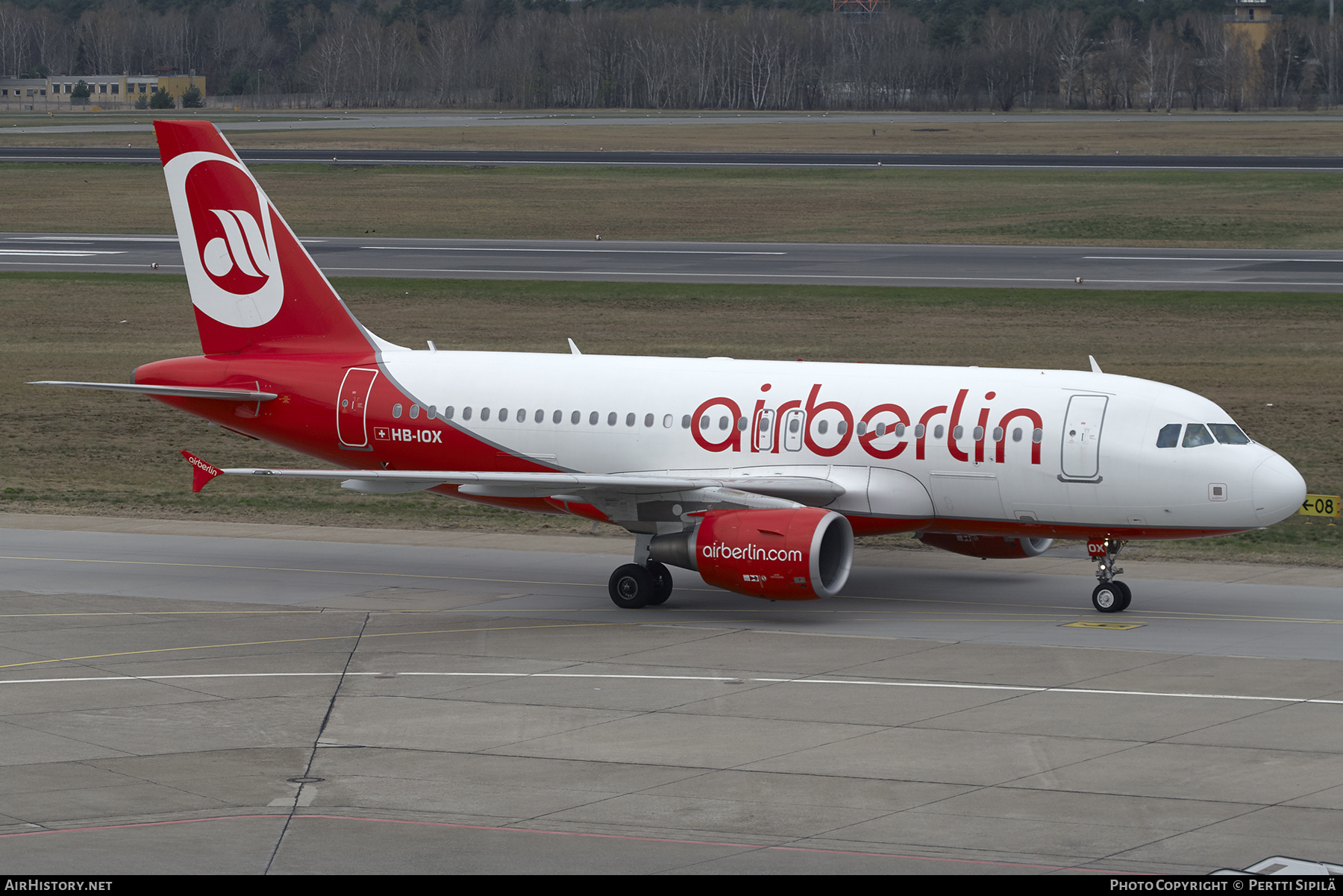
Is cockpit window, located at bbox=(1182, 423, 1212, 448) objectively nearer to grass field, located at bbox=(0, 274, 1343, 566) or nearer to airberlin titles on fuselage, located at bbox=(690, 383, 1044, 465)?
airberlin titles on fuselage, located at bbox=(690, 383, 1044, 465)

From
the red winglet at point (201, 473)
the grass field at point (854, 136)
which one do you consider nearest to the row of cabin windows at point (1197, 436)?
the red winglet at point (201, 473)

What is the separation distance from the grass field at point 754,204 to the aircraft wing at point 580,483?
54952 millimetres

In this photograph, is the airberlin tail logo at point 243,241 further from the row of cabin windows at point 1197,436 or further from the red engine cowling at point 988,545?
the row of cabin windows at point 1197,436

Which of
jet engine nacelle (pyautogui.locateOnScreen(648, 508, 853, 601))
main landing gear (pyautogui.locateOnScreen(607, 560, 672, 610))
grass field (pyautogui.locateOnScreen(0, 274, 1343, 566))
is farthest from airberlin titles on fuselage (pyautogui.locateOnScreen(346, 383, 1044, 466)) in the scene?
grass field (pyautogui.locateOnScreen(0, 274, 1343, 566))

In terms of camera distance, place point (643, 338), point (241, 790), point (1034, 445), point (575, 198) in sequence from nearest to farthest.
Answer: point (241, 790) → point (1034, 445) → point (643, 338) → point (575, 198)

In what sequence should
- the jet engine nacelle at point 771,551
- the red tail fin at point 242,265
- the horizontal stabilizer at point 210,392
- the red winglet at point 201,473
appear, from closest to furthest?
the jet engine nacelle at point 771,551
the red winglet at point 201,473
the horizontal stabilizer at point 210,392
the red tail fin at point 242,265

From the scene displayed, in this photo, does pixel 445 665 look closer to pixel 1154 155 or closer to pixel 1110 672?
pixel 1110 672

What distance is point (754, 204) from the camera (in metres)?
94.9

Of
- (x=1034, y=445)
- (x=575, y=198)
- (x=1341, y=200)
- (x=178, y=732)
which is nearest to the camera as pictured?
(x=178, y=732)

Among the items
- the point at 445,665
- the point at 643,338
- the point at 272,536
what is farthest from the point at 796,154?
the point at 445,665

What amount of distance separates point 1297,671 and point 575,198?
Answer: 77.9 meters

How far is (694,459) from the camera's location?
30.6 metres

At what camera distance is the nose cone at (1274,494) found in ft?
90.1

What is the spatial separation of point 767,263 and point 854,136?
6416 centimetres
